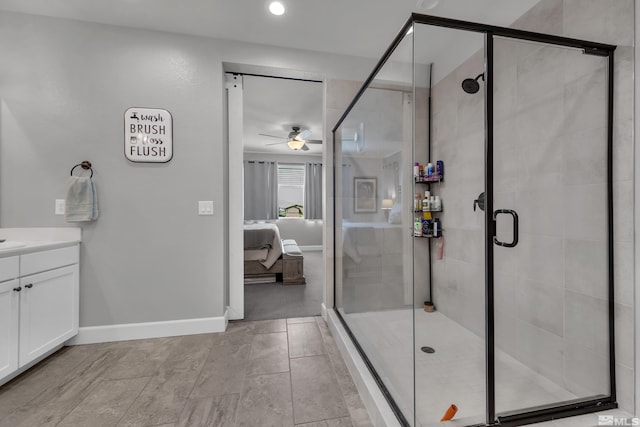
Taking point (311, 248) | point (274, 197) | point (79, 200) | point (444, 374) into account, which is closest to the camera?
point (444, 374)

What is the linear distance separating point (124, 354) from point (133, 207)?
43.8 inches

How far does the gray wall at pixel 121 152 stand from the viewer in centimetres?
202

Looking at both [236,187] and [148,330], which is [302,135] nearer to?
[236,187]

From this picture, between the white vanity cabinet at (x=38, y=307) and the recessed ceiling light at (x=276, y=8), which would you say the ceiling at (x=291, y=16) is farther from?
the white vanity cabinet at (x=38, y=307)

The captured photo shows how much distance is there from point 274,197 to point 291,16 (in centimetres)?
482

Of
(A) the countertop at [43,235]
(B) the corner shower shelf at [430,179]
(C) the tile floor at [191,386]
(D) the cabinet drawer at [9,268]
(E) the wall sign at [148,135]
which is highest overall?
(E) the wall sign at [148,135]

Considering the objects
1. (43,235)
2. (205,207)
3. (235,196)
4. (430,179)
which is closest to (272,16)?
(235,196)

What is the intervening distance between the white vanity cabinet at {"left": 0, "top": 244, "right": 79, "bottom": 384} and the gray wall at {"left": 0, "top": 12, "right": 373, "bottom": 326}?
131 mm

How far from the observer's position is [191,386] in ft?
5.15

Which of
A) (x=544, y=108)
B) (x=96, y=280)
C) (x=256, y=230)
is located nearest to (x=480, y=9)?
(x=544, y=108)

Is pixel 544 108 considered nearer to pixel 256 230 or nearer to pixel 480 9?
pixel 480 9

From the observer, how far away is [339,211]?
244cm

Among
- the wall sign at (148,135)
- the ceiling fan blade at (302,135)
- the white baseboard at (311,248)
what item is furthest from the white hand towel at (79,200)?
the white baseboard at (311,248)

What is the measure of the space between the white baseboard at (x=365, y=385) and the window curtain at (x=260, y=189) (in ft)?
15.6
